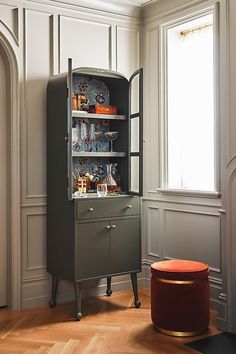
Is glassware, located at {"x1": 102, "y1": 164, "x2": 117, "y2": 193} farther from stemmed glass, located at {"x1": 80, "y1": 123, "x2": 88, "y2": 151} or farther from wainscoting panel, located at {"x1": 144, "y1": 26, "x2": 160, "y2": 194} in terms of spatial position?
wainscoting panel, located at {"x1": 144, "y1": 26, "x2": 160, "y2": 194}

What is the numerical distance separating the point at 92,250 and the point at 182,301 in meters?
0.89

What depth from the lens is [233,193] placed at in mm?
3385

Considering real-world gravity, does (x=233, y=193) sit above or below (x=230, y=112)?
below

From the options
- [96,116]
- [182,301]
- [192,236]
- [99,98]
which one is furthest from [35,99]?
[182,301]

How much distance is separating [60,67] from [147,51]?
3.19 ft

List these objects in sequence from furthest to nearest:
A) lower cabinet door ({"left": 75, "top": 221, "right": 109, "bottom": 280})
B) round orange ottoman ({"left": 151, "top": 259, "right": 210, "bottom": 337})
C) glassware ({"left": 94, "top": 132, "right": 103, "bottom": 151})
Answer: glassware ({"left": 94, "top": 132, "right": 103, "bottom": 151}) < lower cabinet door ({"left": 75, "top": 221, "right": 109, "bottom": 280}) < round orange ottoman ({"left": 151, "top": 259, "right": 210, "bottom": 337})

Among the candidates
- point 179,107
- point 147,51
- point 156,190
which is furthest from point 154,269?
point 147,51

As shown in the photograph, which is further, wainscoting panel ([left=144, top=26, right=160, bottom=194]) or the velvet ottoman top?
wainscoting panel ([left=144, top=26, right=160, bottom=194])

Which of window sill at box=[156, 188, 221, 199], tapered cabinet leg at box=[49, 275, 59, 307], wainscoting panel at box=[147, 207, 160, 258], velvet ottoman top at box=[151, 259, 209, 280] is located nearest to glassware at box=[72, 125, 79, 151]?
window sill at box=[156, 188, 221, 199]

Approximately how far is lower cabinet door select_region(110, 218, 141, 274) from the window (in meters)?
0.65

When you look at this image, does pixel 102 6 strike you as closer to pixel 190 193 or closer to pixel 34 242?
pixel 190 193

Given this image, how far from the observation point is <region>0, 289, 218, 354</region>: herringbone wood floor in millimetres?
3111

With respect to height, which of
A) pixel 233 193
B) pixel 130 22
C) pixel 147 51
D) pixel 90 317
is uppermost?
pixel 130 22

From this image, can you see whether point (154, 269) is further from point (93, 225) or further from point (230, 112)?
point (230, 112)
